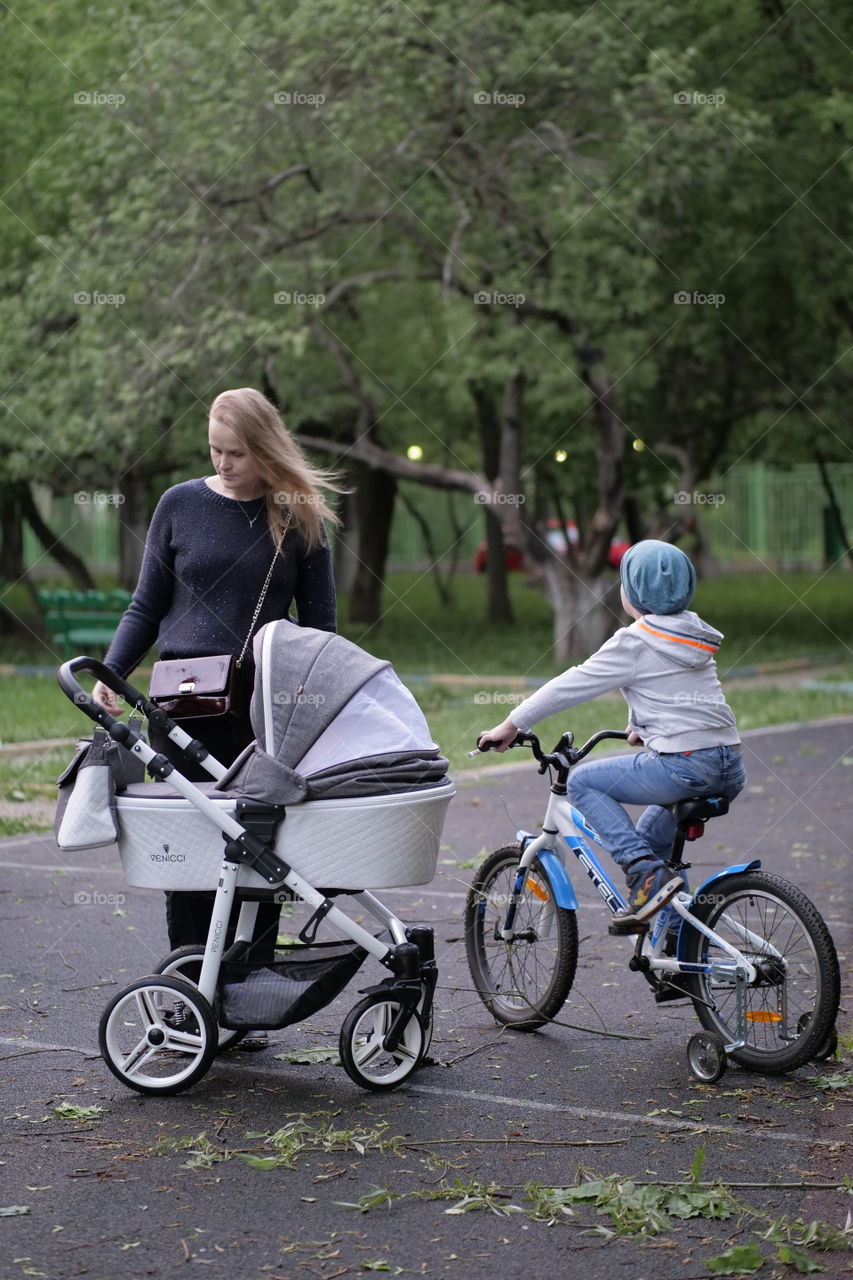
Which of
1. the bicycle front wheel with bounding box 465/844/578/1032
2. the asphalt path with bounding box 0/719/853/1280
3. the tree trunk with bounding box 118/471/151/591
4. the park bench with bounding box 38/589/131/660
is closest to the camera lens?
the asphalt path with bounding box 0/719/853/1280

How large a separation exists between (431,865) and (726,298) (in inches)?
723

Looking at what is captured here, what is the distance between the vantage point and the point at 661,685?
16.9ft

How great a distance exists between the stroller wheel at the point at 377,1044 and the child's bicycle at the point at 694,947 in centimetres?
67

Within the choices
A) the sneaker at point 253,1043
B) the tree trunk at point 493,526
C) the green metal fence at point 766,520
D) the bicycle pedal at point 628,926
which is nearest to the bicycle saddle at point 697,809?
the bicycle pedal at point 628,926

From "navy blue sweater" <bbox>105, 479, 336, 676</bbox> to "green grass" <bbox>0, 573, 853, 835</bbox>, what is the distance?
437 cm

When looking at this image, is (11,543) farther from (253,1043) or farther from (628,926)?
(628,926)

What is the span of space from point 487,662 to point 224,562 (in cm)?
1559

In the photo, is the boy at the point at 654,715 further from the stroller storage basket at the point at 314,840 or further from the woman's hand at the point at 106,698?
the woman's hand at the point at 106,698

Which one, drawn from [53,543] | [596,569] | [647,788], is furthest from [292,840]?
[53,543]

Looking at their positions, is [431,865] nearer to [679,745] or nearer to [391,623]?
[679,745]

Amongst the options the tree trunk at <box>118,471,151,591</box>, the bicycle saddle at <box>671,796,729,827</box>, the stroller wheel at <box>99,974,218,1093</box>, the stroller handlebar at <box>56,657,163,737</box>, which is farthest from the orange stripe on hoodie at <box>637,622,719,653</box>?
the tree trunk at <box>118,471,151,591</box>

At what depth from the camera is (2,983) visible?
6082 mm

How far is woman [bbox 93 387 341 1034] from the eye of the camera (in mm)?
5207

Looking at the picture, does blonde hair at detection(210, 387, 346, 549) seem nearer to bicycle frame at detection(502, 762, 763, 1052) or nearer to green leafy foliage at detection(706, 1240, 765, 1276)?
bicycle frame at detection(502, 762, 763, 1052)
